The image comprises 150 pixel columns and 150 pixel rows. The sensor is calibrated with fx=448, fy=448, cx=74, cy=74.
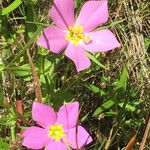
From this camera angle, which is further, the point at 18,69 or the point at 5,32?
the point at 5,32

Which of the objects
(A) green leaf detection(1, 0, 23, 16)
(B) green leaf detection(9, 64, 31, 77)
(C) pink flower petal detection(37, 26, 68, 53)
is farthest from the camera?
(A) green leaf detection(1, 0, 23, 16)

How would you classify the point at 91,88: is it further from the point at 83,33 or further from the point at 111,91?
the point at 83,33

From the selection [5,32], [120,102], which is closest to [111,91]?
[120,102]

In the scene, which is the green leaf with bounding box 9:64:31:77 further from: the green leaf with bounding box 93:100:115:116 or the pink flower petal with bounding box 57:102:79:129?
the green leaf with bounding box 93:100:115:116

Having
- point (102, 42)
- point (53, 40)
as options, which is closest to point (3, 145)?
point (53, 40)

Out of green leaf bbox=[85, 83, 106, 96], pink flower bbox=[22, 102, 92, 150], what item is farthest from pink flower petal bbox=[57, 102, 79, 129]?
green leaf bbox=[85, 83, 106, 96]

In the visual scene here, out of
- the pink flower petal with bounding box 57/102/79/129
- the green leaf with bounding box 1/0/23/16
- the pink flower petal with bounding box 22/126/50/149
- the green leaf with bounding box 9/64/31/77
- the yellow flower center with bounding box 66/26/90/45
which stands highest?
the green leaf with bounding box 1/0/23/16

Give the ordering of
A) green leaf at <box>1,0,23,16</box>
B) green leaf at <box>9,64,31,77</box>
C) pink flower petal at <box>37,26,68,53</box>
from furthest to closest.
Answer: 1. green leaf at <box>1,0,23,16</box>
2. green leaf at <box>9,64,31,77</box>
3. pink flower petal at <box>37,26,68,53</box>
